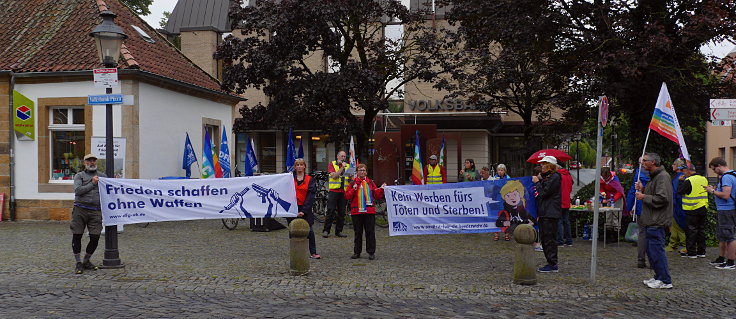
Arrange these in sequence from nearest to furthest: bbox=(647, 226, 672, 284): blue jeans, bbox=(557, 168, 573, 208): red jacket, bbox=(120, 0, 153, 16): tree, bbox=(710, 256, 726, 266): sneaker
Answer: bbox=(647, 226, 672, 284): blue jeans, bbox=(710, 256, 726, 266): sneaker, bbox=(557, 168, 573, 208): red jacket, bbox=(120, 0, 153, 16): tree

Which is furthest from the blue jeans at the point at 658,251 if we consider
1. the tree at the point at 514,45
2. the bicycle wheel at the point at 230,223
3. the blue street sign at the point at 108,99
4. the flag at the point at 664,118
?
the bicycle wheel at the point at 230,223

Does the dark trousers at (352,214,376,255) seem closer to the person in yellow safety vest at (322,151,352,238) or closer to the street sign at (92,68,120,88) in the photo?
the person in yellow safety vest at (322,151,352,238)

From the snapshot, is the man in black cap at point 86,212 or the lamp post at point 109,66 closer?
the man in black cap at point 86,212

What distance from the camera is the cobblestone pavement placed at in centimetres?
692

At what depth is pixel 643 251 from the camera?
377 inches

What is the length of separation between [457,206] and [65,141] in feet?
38.3

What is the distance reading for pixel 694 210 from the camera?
10422 millimetres

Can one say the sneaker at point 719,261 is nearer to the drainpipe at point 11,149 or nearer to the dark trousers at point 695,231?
the dark trousers at point 695,231

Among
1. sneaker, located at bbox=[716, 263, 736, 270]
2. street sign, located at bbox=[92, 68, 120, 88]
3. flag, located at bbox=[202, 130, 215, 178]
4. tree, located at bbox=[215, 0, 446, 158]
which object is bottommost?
sneaker, located at bbox=[716, 263, 736, 270]

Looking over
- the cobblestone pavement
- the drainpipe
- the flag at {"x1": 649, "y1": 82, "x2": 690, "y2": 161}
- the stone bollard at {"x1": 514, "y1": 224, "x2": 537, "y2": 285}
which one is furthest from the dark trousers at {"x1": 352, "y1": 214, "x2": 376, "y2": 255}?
the drainpipe

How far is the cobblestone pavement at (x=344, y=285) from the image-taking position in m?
6.92

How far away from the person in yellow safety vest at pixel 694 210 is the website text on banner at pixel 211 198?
6338 millimetres

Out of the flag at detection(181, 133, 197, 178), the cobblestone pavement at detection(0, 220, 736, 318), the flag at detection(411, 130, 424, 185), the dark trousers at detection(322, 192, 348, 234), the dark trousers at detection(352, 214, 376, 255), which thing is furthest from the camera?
the flag at detection(181, 133, 197, 178)

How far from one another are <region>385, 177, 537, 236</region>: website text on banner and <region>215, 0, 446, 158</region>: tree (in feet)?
17.2
